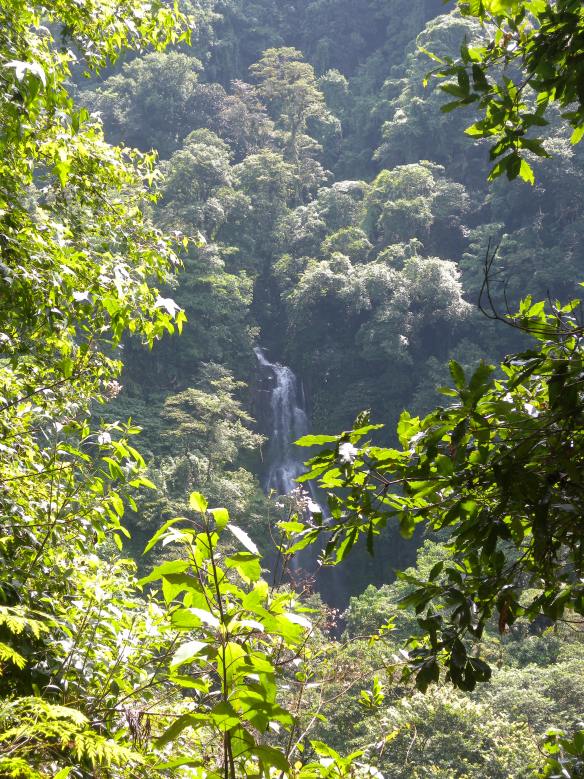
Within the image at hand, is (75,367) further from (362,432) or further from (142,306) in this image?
(362,432)

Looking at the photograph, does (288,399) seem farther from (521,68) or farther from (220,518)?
(220,518)

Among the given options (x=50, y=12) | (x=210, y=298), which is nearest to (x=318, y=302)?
(x=210, y=298)

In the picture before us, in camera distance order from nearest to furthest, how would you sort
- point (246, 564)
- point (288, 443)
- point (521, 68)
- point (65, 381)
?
point (246, 564) → point (521, 68) → point (65, 381) → point (288, 443)

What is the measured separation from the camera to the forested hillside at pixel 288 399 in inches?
38.2

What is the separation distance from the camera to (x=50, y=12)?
7.04 ft

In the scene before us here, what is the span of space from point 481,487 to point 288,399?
51.6 ft

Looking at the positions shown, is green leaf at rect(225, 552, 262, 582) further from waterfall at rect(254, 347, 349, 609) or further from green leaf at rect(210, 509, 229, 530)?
waterfall at rect(254, 347, 349, 609)

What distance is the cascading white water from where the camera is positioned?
607 inches

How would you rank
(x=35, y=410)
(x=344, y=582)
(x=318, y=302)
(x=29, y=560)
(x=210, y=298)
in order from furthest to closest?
(x=318, y=302) → (x=210, y=298) → (x=344, y=582) → (x=35, y=410) → (x=29, y=560)

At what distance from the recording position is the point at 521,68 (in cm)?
119

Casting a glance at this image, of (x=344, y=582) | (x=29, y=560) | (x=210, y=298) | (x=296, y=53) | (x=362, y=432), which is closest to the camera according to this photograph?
(x=362, y=432)

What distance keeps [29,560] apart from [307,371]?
16.0 meters

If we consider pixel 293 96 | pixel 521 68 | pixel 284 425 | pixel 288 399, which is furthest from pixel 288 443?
pixel 521 68

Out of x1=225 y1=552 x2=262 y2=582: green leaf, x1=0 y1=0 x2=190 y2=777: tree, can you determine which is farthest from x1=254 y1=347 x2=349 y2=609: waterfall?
x1=225 y1=552 x2=262 y2=582: green leaf
